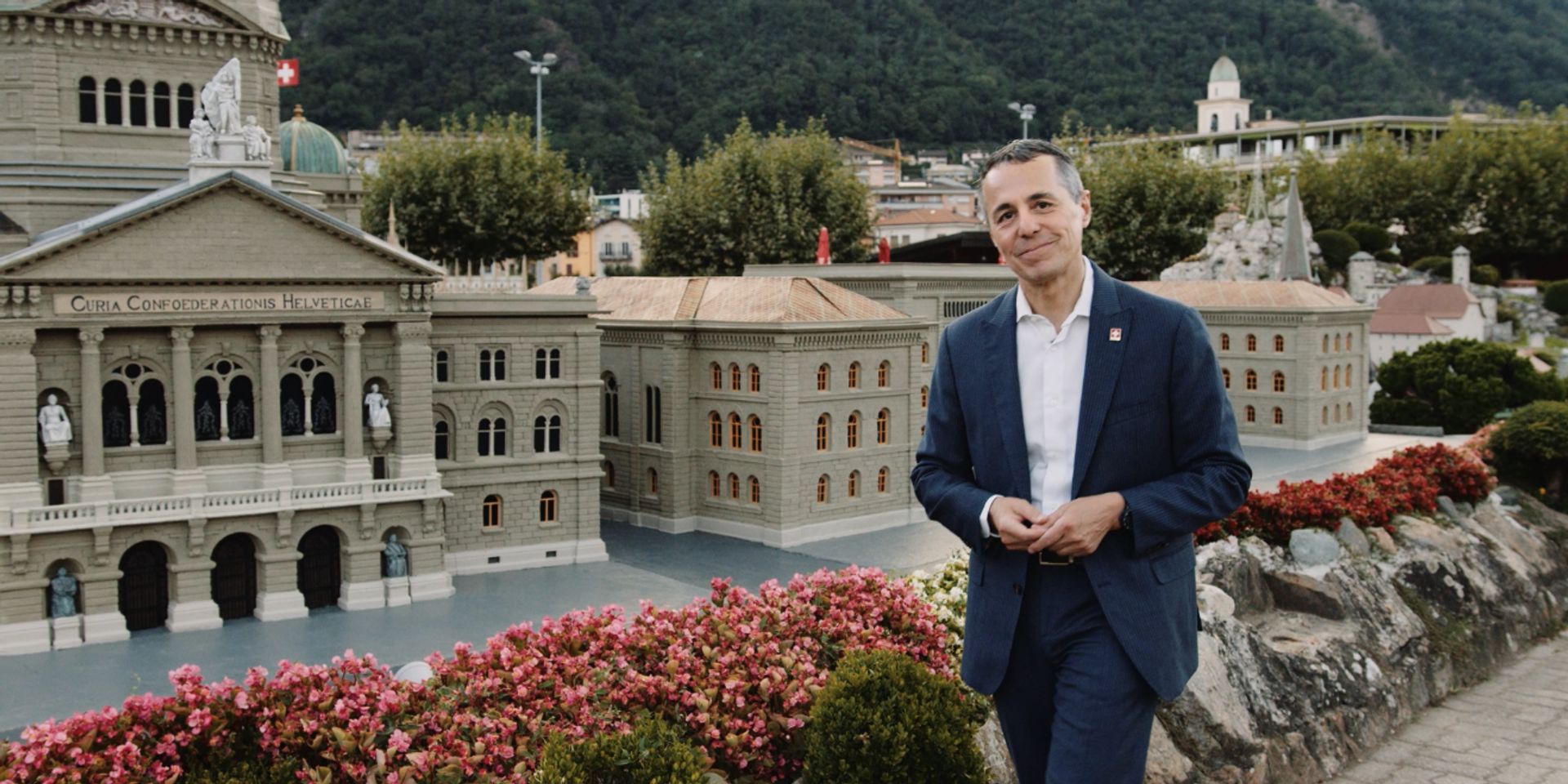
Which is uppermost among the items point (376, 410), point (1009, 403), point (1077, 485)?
point (1009, 403)

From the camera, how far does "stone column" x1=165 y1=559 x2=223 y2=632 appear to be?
114ft

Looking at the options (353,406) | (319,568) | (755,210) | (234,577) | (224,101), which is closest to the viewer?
(234,577)

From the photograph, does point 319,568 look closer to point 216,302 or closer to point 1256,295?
point 216,302

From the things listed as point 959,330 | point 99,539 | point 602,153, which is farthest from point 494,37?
point 959,330

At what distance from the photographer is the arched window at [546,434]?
139 feet

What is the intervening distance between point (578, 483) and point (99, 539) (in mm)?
13258

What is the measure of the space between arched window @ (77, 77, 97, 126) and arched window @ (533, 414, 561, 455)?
15.0m

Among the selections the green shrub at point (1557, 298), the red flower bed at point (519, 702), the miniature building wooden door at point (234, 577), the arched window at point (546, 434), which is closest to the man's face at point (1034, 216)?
the red flower bed at point (519, 702)

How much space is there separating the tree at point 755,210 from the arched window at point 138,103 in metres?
38.5

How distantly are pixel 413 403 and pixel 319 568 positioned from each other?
492 centimetres

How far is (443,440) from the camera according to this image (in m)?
41.2

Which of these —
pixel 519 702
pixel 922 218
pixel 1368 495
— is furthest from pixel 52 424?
pixel 922 218

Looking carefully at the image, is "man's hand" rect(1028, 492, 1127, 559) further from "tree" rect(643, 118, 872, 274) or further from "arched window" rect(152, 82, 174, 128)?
"tree" rect(643, 118, 872, 274)

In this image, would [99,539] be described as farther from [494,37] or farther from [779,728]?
[494,37]
